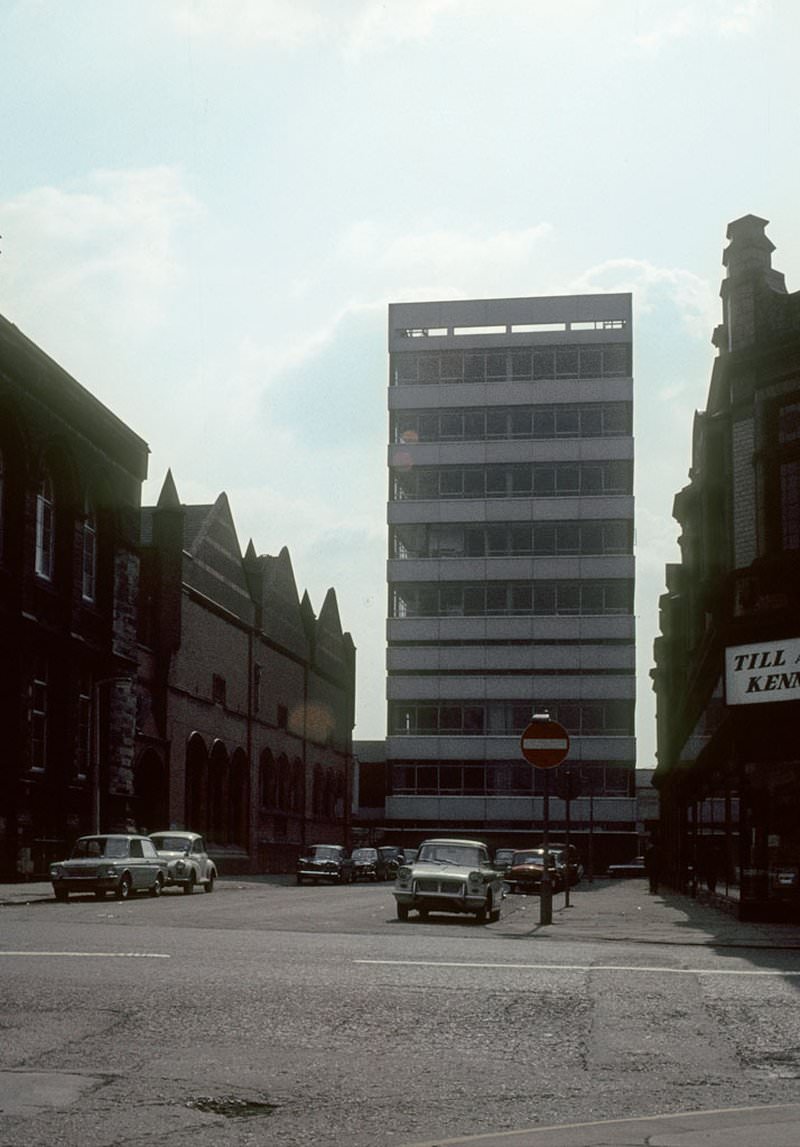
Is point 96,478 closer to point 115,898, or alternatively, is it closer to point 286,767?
point 115,898

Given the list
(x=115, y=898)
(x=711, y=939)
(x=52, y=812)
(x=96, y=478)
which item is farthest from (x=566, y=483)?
(x=711, y=939)

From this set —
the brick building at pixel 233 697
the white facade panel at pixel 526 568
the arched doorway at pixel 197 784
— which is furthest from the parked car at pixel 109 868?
the white facade panel at pixel 526 568

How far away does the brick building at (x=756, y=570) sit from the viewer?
26.2 meters

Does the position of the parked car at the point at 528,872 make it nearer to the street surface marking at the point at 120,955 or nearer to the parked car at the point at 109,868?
the parked car at the point at 109,868

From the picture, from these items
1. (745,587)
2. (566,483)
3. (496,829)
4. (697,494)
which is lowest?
(496,829)

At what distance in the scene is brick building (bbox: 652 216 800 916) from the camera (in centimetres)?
2622

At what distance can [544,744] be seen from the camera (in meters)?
25.1

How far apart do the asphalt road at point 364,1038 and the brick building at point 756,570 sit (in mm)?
9538

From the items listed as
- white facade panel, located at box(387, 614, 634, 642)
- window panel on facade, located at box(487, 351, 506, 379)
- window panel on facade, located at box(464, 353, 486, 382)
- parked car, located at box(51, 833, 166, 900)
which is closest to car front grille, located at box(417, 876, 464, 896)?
parked car, located at box(51, 833, 166, 900)

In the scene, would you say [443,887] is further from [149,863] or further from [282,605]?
[282,605]

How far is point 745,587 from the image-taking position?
2720 cm

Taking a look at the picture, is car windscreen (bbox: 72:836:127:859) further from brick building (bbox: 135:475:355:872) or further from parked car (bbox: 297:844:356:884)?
brick building (bbox: 135:475:355:872)

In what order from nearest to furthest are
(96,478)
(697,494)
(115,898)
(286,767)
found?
(115,898), (697,494), (96,478), (286,767)

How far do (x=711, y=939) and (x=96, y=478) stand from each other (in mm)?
34723
